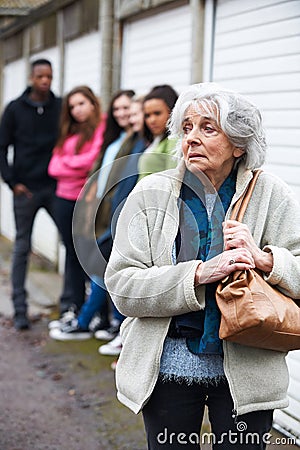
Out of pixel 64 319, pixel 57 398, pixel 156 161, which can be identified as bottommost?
pixel 57 398

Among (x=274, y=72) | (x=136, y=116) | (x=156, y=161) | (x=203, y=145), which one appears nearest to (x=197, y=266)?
(x=203, y=145)

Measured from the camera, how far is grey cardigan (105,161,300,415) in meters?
2.48

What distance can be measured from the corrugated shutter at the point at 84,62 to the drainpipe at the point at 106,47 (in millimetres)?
247

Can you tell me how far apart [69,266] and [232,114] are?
13.1 ft

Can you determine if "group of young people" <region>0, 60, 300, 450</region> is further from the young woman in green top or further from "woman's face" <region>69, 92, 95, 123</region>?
"woman's face" <region>69, 92, 95, 123</region>

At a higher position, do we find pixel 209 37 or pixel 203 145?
pixel 209 37

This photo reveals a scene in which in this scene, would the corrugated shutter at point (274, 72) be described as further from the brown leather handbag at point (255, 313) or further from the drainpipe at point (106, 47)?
the drainpipe at point (106, 47)

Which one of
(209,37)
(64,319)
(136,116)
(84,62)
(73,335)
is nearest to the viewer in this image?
(136,116)

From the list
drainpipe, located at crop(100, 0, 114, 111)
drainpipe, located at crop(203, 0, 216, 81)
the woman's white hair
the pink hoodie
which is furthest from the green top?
drainpipe, located at crop(100, 0, 114, 111)

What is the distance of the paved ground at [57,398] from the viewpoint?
4.28 meters

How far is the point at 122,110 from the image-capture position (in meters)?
5.75

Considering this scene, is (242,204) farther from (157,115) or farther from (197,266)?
(157,115)

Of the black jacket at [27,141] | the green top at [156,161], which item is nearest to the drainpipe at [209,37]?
the black jacket at [27,141]

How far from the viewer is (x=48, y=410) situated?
4.73m
